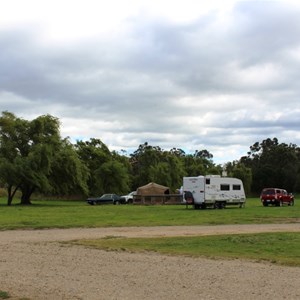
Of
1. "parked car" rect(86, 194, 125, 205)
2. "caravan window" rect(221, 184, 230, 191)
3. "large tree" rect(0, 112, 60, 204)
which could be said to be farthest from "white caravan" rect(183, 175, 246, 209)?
"large tree" rect(0, 112, 60, 204)

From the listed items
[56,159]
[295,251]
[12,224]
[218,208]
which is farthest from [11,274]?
[56,159]

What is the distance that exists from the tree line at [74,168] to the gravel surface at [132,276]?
128 feet

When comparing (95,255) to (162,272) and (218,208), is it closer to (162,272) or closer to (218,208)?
(162,272)

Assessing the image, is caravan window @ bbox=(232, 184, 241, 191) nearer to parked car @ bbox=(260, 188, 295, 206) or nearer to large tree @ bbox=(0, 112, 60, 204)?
parked car @ bbox=(260, 188, 295, 206)

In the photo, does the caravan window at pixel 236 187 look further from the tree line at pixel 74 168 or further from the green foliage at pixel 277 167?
the green foliage at pixel 277 167

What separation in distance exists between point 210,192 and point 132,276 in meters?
35.4

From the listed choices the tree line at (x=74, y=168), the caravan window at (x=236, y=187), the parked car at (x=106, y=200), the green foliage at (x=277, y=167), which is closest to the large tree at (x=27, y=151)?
the tree line at (x=74, y=168)

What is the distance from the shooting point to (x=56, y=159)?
57625mm

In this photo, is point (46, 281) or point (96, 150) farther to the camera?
point (96, 150)

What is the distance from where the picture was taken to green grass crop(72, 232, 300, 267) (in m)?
13.8

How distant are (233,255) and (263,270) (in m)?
2.72

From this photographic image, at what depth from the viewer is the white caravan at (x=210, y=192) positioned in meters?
45.2

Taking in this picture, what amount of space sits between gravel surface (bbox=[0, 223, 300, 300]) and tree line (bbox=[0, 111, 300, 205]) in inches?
1537

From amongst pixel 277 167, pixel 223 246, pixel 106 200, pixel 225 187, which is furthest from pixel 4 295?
pixel 277 167
